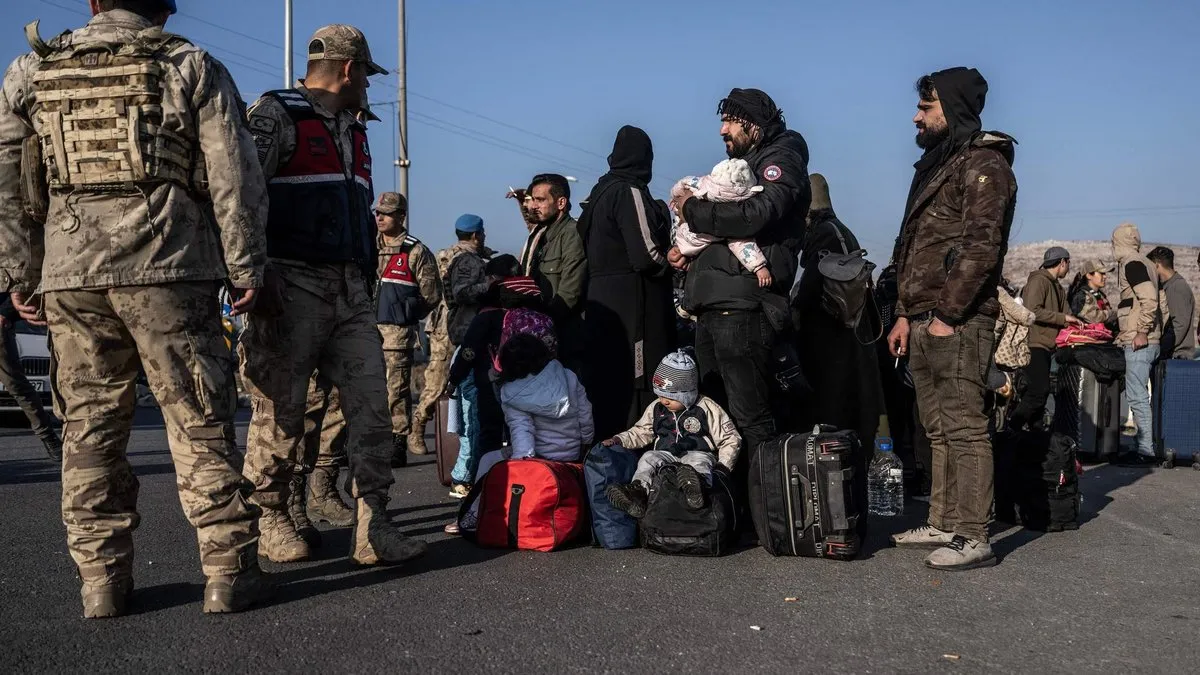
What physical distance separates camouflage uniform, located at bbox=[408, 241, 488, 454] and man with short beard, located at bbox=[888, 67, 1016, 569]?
10.1 feet

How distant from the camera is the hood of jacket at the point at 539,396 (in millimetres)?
6371

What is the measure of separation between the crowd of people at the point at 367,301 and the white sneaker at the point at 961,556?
15 millimetres

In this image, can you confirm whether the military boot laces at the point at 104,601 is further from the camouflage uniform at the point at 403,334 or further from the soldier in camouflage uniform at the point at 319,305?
the camouflage uniform at the point at 403,334

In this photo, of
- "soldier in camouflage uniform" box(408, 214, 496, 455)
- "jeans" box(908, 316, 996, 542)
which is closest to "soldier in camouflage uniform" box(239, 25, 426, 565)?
"soldier in camouflage uniform" box(408, 214, 496, 455)

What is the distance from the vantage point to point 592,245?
710 cm

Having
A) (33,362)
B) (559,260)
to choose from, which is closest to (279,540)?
(559,260)

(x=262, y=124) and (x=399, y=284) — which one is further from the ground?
(x=262, y=124)

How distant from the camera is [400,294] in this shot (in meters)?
9.10

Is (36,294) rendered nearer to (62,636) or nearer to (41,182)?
(41,182)

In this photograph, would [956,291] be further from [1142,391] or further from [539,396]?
[1142,391]

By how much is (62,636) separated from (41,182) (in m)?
Answer: 1.74

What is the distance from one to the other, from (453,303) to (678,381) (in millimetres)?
3196

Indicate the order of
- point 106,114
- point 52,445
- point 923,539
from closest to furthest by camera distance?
point 106,114, point 923,539, point 52,445

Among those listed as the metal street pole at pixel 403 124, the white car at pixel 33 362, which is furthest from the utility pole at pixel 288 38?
the white car at pixel 33 362
